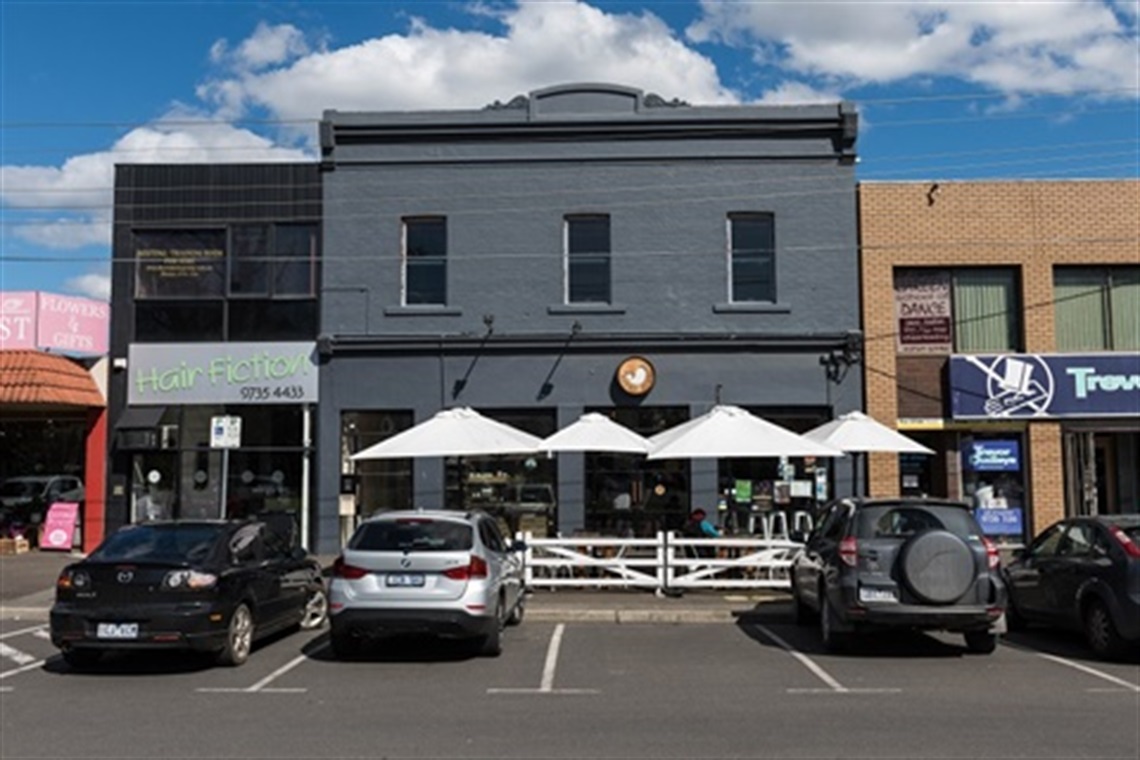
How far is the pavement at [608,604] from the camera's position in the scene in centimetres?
1430

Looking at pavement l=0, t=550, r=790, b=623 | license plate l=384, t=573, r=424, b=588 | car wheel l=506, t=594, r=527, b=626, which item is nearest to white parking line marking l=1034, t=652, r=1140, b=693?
pavement l=0, t=550, r=790, b=623

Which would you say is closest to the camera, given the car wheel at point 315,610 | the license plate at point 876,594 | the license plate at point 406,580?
the license plate at point 406,580

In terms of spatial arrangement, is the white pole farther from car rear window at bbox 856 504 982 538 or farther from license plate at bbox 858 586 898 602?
license plate at bbox 858 586 898 602

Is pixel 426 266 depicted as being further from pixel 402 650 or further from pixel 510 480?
pixel 402 650

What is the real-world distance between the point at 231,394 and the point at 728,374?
31.3ft

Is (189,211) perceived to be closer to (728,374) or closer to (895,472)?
(728,374)

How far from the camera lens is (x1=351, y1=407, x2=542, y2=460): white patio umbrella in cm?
1634

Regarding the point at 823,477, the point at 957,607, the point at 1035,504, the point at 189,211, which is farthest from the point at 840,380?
the point at 189,211

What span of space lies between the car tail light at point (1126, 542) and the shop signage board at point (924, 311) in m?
9.80

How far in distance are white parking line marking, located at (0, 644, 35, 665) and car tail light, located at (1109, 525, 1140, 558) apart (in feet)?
36.5

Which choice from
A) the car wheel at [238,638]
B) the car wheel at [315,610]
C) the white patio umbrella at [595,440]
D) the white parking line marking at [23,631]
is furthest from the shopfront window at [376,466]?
the car wheel at [238,638]

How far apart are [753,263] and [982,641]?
10903 mm

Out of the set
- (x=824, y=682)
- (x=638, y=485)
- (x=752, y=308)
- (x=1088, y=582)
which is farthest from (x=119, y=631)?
→ (x=752, y=308)

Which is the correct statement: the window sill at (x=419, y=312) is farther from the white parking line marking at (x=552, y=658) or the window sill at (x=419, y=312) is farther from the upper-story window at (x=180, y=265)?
the white parking line marking at (x=552, y=658)
